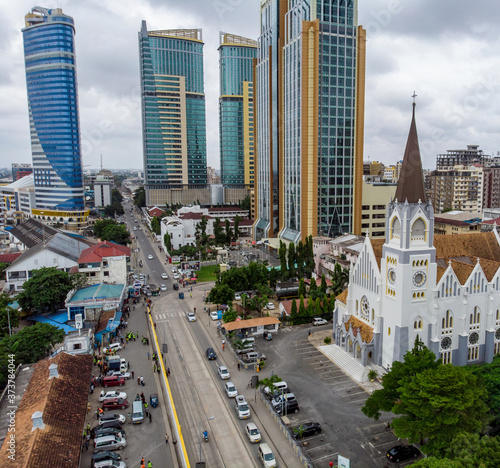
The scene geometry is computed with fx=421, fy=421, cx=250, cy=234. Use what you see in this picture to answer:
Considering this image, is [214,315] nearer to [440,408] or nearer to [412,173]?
[412,173]

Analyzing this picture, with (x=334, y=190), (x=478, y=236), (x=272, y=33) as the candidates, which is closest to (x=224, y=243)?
(x=334, y=190)

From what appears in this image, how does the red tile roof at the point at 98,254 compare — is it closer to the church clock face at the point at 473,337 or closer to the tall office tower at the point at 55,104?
the church clock face at the point at 473,337

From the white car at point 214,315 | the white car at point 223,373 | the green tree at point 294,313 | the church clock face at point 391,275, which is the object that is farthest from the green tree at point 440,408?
the white car at point 214,315

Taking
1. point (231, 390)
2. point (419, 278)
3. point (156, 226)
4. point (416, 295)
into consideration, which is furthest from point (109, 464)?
point (156, 226)

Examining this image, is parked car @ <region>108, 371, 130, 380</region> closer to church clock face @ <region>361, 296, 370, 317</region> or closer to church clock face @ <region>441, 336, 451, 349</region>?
church clock face @ <region>361, 296, 370, 317</region>

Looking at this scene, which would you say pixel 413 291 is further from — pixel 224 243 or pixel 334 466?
pixel 224 243

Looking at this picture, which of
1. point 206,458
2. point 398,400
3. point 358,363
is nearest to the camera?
point 206,458
